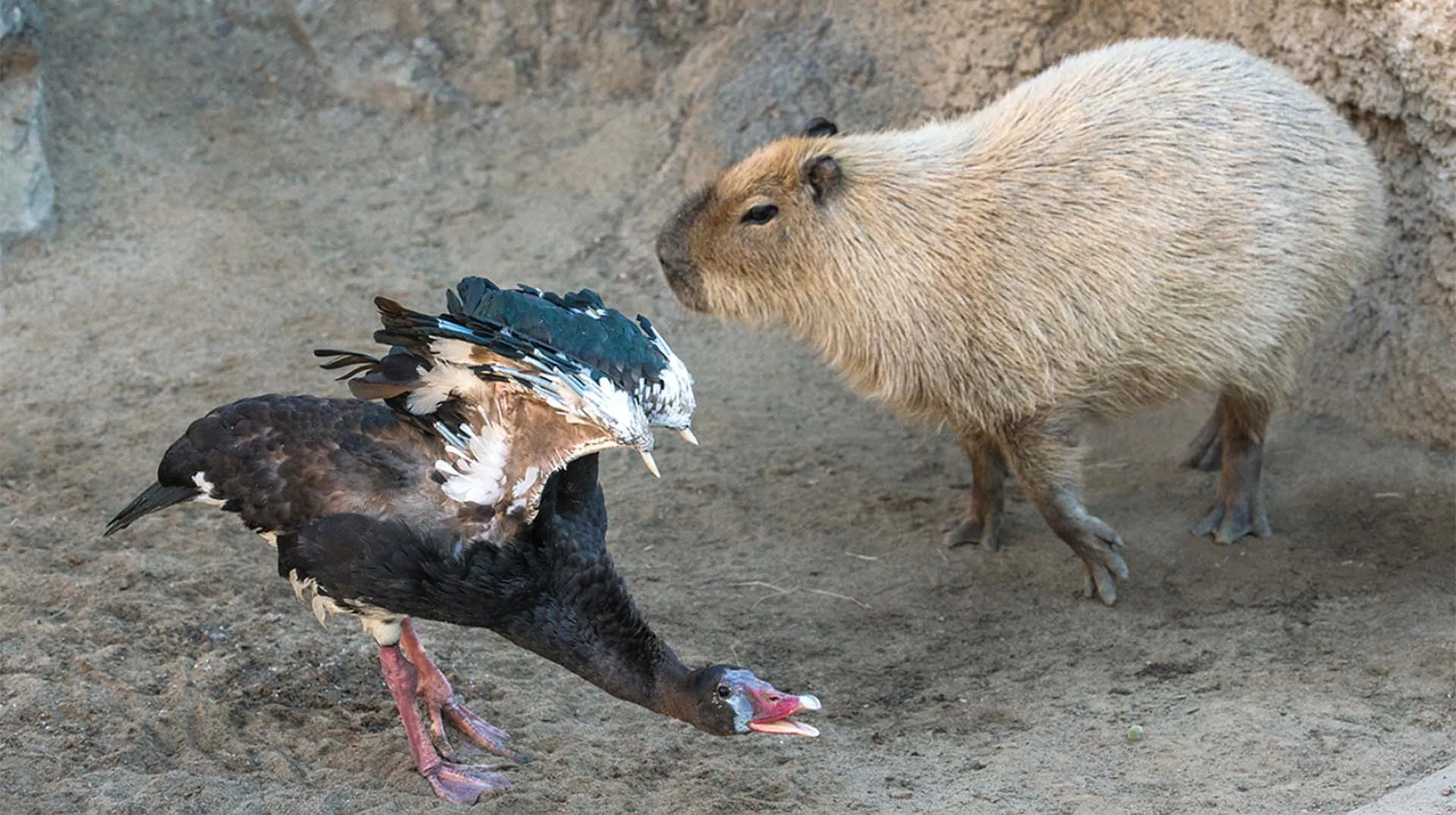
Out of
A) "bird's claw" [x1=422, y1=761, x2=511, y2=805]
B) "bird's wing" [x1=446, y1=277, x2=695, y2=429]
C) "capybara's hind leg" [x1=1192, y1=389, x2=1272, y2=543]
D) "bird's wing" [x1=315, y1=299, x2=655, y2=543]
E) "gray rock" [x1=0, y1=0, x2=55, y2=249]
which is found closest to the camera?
"bird's wing" [x1=315, y1=299, x2=655, y2=543]

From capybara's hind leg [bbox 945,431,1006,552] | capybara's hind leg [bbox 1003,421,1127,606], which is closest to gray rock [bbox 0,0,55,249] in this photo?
capybara's hind leg [bbox 945,431,1006,552]

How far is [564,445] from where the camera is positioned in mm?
3527

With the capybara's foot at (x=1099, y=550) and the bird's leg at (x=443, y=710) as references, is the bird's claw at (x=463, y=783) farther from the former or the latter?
the capybara's foot at (x=1099, y=550)

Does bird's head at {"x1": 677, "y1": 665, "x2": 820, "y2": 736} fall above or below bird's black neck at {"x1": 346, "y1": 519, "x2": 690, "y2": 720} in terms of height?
below

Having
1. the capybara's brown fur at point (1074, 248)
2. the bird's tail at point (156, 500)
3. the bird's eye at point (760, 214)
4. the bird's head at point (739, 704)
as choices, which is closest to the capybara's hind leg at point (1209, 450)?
the capybara's brown fur at point (1074, 248)

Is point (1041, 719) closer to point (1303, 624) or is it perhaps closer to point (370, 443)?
point (1303, 624)

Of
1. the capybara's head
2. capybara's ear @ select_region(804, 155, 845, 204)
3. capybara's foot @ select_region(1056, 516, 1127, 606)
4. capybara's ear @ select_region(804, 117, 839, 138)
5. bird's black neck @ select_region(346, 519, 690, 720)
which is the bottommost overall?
capybara's foot @ select_region(1056, 516, 1127, 606)

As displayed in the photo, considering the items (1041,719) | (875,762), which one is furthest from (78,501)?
(1041,719)

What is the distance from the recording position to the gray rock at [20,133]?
6734mm

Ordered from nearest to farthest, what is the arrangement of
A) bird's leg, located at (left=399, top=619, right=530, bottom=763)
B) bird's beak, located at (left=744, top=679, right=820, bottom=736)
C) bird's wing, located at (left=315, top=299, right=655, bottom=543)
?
bird's wing, located at (left=315, top=299, right=655, bottom=543) < bird's beak, located at (left=744, top=679, right=820, bottom=736) < bird's leg, located at (left=399, top=619, right=530, bottom=763)

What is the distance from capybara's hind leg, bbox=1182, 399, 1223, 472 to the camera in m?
6.09

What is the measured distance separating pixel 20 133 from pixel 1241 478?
17.8ft

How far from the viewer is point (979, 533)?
222 inches

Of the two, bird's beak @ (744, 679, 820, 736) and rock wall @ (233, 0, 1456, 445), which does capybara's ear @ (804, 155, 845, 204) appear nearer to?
rock wall @ (233, 0, 1456, 445)
